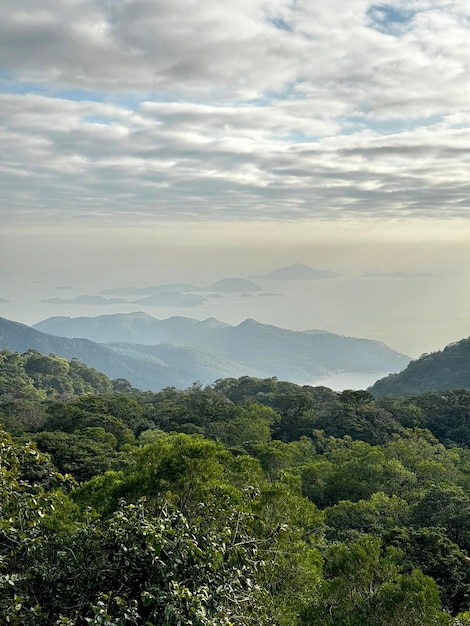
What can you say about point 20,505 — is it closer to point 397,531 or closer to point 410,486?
point 397,531

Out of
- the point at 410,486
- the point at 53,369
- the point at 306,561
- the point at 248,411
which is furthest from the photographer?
the point at 53,369

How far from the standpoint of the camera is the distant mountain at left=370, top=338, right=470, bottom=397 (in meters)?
82.8

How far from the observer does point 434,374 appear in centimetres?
8712

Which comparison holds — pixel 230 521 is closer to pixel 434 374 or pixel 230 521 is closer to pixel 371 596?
pixel 371 596

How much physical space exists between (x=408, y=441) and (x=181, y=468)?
21.8 m

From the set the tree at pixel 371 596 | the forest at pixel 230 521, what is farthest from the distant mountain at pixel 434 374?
the tree at pixel 371 596

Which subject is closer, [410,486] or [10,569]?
[10,569]

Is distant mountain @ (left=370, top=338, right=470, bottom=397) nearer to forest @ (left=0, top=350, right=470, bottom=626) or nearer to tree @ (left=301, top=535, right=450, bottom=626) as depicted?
forest @ (left=0, top=350, right=470, bottom=626)

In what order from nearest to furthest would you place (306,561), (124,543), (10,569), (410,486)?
(124,543) < (10,569) < (306,561) < (410,486)

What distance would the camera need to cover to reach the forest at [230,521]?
184 inches

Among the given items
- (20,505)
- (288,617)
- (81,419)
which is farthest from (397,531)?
(81,419)

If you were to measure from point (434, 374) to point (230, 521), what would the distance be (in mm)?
87049

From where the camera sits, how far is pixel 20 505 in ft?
18.1

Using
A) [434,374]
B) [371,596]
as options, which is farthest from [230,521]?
[434,374]
